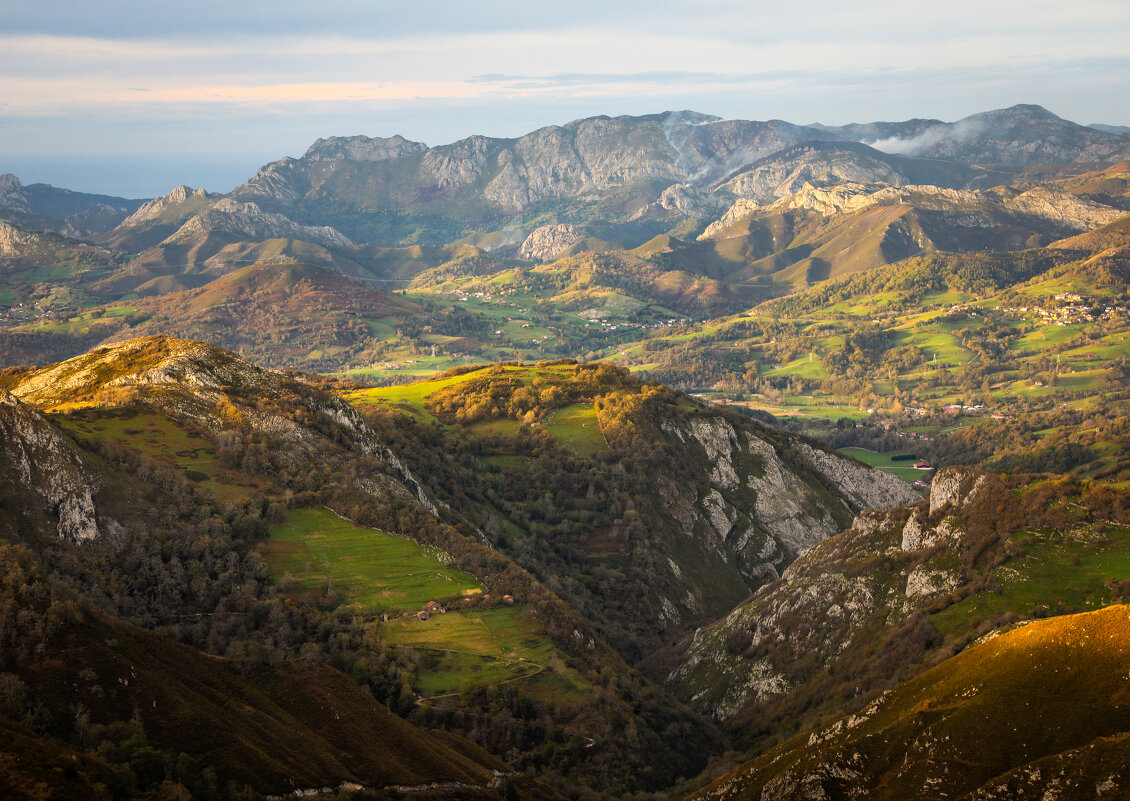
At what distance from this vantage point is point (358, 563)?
3275 inches

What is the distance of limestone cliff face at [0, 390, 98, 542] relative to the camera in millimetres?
65750

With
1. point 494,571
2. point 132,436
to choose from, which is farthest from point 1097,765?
point 132,436

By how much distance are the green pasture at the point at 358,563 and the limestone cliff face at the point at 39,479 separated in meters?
15.9

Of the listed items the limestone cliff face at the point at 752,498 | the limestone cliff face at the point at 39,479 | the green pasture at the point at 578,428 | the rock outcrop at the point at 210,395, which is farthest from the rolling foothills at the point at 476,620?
the green pasture at the point at 578,428

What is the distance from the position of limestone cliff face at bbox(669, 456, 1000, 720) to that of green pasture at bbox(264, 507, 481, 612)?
25422 mm

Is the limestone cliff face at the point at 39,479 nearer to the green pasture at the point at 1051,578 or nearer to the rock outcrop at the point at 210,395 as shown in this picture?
the rock outcrop at the point at 210,395

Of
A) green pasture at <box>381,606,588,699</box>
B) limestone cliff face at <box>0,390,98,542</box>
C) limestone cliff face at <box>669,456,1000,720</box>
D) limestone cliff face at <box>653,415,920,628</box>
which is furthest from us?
limestone cliff face at <box>653,415,920,628</box>

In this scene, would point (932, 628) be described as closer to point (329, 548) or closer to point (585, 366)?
point (329, 548)

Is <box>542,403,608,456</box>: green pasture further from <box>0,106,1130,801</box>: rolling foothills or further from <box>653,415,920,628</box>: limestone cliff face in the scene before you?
<box>653,415,920,628</box>: limestone cliff face

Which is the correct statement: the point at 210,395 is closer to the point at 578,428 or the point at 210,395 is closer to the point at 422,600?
the point at 422,600

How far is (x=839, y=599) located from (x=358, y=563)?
4436 cm

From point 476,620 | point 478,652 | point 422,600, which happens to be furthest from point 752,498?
point 478,652

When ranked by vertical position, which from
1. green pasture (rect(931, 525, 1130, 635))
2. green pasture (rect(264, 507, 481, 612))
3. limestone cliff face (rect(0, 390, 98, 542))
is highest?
limestone cliff face (rect(0, 390, 98, 542))

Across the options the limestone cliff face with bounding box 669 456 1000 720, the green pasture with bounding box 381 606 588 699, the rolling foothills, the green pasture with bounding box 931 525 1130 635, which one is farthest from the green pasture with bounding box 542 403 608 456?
the green pasture with bounding box 931 525 1130 635
